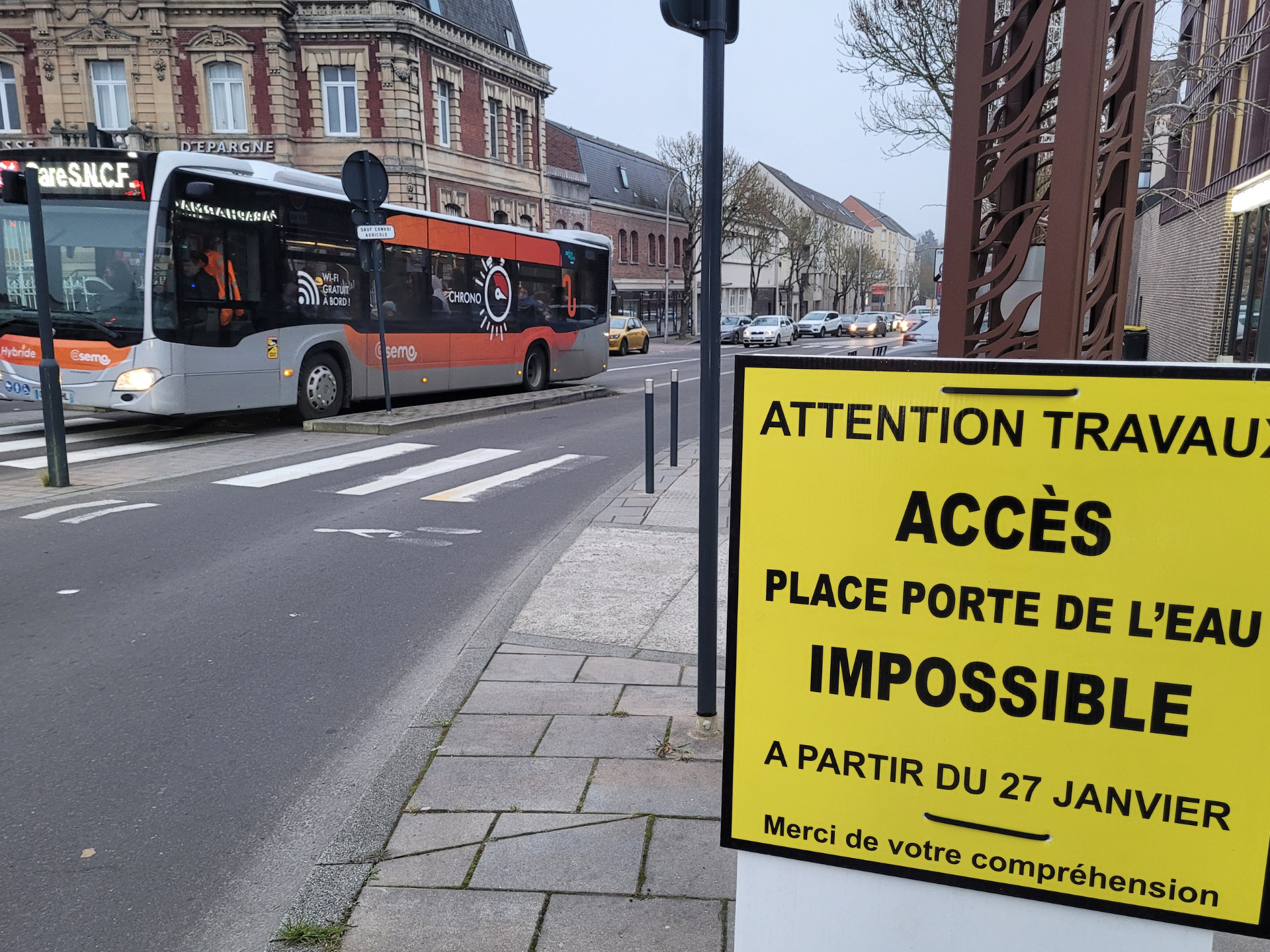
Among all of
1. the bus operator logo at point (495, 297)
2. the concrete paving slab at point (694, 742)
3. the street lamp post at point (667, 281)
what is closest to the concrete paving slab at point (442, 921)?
the concrete paving slab at point (694, 742)

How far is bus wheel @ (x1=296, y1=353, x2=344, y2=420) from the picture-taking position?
1320 centimetres

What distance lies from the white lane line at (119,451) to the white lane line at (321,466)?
168 centimetres

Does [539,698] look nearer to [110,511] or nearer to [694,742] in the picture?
[694,742]

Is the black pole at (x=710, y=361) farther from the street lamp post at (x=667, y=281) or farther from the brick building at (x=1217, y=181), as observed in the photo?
the street lamp post at (x=667, y=281)

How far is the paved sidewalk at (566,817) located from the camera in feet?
8.27

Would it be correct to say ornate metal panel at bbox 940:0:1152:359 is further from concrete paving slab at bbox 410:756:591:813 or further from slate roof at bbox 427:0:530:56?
slate roof at bbox 427:0:530:56

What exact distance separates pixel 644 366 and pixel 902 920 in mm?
28510

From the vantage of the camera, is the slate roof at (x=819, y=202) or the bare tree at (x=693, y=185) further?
the slate roof at (x=819, y=202)

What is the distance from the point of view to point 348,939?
2.49 metres

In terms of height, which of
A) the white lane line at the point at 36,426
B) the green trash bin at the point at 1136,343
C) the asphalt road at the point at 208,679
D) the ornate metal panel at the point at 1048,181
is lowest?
the asphalt road at the point at 208,679

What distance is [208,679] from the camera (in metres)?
4.41

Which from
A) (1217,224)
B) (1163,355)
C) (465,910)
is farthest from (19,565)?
(1163,355)

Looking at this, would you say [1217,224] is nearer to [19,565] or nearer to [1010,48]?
[1010,48]

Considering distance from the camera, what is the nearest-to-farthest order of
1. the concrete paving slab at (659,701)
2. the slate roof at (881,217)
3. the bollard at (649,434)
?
1. the concrete paving slab at (659,701)
2. the bollard at (649,434)
3. the slate roof at (881,217)
